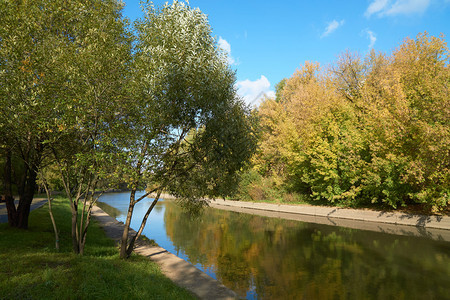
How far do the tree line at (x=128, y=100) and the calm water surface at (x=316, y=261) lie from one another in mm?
4330

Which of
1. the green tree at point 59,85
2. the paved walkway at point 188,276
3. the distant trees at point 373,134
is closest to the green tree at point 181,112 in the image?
the green tree at point 59,85

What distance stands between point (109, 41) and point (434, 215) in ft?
87.1

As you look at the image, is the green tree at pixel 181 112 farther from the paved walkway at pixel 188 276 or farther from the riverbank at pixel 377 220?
the riverbank at pixel 377 220

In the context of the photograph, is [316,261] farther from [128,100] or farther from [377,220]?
[377,220]

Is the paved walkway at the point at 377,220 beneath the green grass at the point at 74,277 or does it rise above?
beneath

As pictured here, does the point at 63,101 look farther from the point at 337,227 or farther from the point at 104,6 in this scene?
the point at 337,227

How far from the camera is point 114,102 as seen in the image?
11.6 metres

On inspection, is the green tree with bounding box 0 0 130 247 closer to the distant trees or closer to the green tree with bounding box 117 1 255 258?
the green tree with bounding box 117 1 255 258

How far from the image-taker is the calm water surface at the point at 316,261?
11055 mm

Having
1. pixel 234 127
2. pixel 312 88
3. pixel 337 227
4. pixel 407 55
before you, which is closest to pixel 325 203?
pixel 337 227

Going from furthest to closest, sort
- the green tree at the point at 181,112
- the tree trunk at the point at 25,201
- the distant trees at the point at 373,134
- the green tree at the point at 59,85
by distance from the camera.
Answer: the distant trees at the point at 373,134 → the tree trunk at the point at 25,201 → the green tree at the point at 181,112 → the green tree at the point at 59,85

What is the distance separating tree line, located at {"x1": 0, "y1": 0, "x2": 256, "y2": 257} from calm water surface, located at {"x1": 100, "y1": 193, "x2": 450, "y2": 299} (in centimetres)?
433

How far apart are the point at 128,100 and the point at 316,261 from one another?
39.1 feet

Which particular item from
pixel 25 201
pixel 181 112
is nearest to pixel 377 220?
A: pixel 181 112
